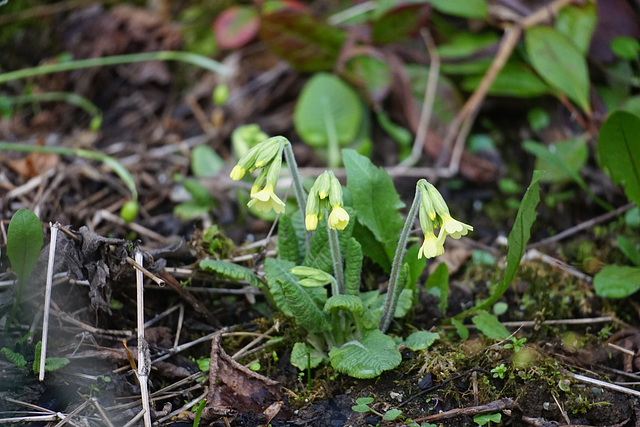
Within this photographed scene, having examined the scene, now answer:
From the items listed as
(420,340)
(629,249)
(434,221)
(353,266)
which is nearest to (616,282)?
(629,249)

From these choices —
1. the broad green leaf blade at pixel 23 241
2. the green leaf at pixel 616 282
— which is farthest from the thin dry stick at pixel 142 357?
the green leaf at pixel 616 282

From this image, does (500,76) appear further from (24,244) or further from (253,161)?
(24,244)

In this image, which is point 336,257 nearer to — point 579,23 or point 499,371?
point 499,371

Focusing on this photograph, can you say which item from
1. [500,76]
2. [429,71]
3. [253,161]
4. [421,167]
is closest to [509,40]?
[500,76]

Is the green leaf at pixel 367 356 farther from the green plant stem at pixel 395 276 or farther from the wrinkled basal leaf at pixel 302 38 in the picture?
the wrinkled basal leaf at pixel 302 38

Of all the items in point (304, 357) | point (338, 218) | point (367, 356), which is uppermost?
point (338, 218)

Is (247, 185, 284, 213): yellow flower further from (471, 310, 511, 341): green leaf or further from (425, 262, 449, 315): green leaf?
(471, 310, 511, 341): green leaf
